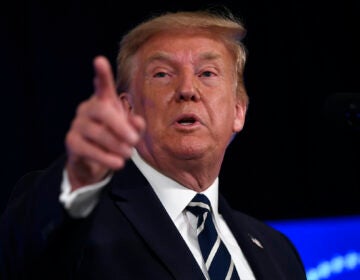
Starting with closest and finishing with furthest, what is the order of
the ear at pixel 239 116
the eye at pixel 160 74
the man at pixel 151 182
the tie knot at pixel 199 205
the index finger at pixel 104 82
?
the index finger at pixel 104 82
the man at pixel 151 182
the tie knot at pixel 199 205
the eye at pixel 160 74
the ear at pixel 239 116

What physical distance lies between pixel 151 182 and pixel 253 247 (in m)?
0.39

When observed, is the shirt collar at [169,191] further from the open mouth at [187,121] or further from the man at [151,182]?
Answer: the open mouth at [187,121]

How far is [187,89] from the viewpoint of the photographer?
6.62ft

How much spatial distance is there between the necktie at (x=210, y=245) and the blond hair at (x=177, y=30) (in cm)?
49

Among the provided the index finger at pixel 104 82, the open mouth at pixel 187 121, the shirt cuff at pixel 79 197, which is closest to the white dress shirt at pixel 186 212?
the open mouth at pixel 187 121

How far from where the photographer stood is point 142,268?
1.71 meters

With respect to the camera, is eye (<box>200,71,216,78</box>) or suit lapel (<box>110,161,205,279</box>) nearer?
suit lapel (<box>110,161,205,279</box>)

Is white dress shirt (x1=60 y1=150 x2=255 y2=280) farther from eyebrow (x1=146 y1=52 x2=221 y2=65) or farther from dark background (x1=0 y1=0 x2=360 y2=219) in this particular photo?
dark background (x1=0 y1=0 x2=360 y2=219)

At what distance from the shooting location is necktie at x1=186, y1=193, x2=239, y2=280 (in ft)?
6.05

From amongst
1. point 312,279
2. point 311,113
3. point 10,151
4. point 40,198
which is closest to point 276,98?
point 311,113

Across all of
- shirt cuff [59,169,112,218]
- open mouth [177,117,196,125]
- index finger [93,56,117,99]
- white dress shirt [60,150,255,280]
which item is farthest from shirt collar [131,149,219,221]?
index finger [93,56,117,99]

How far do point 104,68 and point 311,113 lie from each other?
91.4 inches

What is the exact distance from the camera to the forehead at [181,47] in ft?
6.92

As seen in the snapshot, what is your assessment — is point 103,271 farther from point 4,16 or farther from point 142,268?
point 4,16
